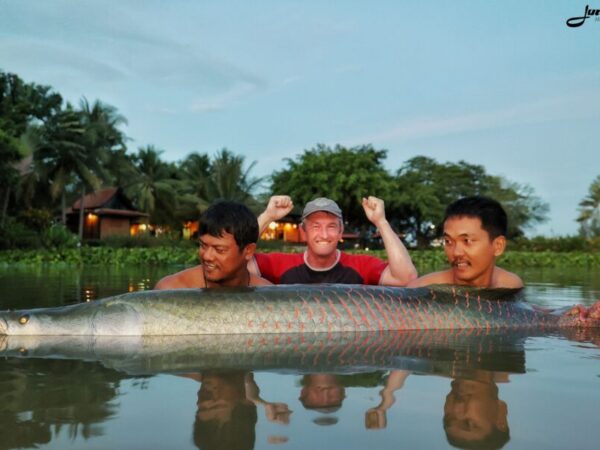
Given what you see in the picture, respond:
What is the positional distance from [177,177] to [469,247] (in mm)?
43982

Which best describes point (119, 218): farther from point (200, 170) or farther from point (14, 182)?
point (14, 182)

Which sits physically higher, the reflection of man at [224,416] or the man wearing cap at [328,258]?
the man wearing cap at [328,258]

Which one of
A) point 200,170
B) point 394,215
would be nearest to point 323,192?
point 394,215

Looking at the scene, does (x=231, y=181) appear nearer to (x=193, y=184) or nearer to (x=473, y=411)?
(x=193, y=184)

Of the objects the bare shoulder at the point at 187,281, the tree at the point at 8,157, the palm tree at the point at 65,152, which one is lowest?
the bare shoulder at the point at 187,281

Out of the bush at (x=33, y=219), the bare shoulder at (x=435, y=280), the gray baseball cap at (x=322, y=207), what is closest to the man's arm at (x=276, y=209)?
the gray baseball cap at (x=322, y=207)

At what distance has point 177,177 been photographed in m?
47.2

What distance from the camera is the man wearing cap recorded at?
5406 millimetres

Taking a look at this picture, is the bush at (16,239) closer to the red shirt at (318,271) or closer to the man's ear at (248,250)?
the red shirt at (318,271)

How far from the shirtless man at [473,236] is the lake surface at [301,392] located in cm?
69

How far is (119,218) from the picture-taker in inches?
1738

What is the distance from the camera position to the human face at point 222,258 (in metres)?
4.26

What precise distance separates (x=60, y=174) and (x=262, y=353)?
123ft

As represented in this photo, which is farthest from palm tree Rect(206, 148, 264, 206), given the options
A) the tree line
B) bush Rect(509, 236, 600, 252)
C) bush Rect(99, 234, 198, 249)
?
bush Rect(509, 236, 600, 252)
